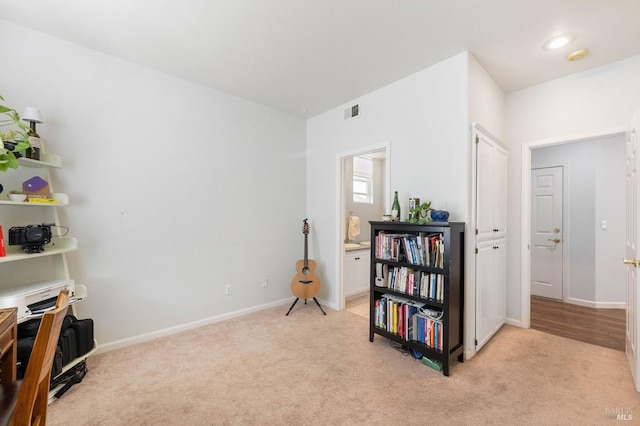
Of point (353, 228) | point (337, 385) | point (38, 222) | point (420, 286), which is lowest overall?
point (337, 385)

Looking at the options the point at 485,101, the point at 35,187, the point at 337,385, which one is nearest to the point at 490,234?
the point at 485,101

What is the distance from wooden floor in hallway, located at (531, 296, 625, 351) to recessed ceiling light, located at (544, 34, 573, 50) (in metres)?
2.84

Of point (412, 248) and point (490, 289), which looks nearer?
point (412, 248)

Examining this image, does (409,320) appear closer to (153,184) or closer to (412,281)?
(412,281)

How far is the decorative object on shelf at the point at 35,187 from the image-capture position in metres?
2.03

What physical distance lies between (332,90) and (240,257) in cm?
237

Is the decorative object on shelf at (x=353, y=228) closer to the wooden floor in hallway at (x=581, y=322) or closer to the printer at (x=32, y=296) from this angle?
the wooden floor in hallway at (x=581, y=322)

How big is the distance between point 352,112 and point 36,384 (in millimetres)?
3499

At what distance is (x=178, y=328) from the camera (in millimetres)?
2963

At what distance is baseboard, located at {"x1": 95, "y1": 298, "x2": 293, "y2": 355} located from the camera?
2563mm

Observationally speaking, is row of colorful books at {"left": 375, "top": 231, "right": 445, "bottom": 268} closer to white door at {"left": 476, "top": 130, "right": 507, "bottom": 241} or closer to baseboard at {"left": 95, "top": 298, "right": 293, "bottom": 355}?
white door at {"left": 476, "top": 130, "right": 507, "bottom": 241}

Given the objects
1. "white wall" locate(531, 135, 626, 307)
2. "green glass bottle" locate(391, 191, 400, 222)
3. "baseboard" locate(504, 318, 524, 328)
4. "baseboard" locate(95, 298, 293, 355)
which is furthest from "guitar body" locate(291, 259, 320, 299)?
"white wall" locate(531, 135, 626, 307)

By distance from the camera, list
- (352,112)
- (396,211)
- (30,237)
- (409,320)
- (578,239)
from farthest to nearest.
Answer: (578,239), (352,112), (396,211), (409,320), (30,237)

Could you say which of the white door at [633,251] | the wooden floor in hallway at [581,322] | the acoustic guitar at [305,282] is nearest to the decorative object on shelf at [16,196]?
the acoustic guitar at [305,282]
